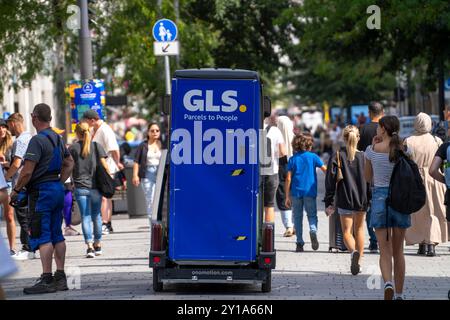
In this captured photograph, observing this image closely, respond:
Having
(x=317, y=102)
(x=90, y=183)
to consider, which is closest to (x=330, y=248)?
(x=90, y=183)

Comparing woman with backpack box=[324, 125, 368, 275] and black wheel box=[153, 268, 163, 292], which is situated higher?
woman with backpack box=[324, 125, 368, 275]

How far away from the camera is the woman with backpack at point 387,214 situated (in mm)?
10727

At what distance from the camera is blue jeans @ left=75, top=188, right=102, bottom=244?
51.3 ft

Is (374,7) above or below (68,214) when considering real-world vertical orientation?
above

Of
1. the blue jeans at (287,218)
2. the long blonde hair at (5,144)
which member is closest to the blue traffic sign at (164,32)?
the blue jeans at (287,218)

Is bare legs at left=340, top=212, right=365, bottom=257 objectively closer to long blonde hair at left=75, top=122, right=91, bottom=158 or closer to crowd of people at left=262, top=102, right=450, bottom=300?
crowd of people at left=262, top=102, right=450, bottom=300

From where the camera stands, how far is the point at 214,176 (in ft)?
38.1

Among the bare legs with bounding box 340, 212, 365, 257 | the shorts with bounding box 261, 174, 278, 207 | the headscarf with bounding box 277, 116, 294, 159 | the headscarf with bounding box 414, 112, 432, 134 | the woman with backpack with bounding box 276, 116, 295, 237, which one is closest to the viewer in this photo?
the bare legs with bounding box 340, 212, 365, 257

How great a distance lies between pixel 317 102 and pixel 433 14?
39269 millimetres

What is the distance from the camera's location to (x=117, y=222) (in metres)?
22.1

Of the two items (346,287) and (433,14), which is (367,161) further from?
(433,14)

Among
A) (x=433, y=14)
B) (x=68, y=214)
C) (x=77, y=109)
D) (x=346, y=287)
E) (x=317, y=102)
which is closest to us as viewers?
(x=346, y=287)

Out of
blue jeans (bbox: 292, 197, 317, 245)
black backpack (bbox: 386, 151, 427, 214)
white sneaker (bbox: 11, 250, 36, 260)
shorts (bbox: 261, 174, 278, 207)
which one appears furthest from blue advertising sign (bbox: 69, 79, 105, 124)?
black backpack (bbox: 386, 151, 427, 214)

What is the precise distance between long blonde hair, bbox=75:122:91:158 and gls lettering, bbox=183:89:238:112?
173 inches
